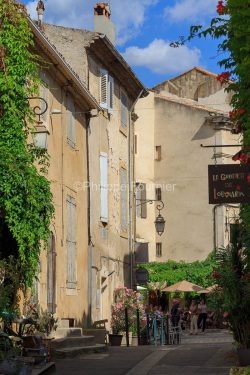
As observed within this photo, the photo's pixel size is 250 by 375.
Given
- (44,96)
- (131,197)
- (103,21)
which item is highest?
(103,21)

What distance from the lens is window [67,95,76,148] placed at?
24859 millimetres

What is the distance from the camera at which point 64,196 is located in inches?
940

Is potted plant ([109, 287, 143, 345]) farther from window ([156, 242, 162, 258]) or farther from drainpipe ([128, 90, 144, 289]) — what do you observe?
window ([156, 242, 162, 258])

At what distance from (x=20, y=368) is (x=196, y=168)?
34.9m

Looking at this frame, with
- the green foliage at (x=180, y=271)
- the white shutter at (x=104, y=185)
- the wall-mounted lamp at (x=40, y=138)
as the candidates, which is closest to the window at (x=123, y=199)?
the white shutter at (x=104, y=185)

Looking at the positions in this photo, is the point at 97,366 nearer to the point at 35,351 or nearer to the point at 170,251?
the point at 35,351

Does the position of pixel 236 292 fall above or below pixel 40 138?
below

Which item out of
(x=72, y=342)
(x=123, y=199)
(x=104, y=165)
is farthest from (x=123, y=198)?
(x=72, y=342)

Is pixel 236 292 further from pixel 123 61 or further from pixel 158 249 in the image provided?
pixel 158 249

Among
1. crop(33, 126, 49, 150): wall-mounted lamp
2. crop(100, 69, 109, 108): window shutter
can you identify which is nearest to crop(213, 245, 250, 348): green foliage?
crop(33, 126, 49, 150): wall-mounted lamp

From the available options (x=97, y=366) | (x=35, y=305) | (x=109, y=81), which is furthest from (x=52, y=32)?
(x=97, y=366)

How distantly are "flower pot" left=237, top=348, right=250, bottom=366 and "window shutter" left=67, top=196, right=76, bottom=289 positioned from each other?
791cm

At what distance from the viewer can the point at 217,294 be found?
60.8ft

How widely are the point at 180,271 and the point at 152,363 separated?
91.6ft
